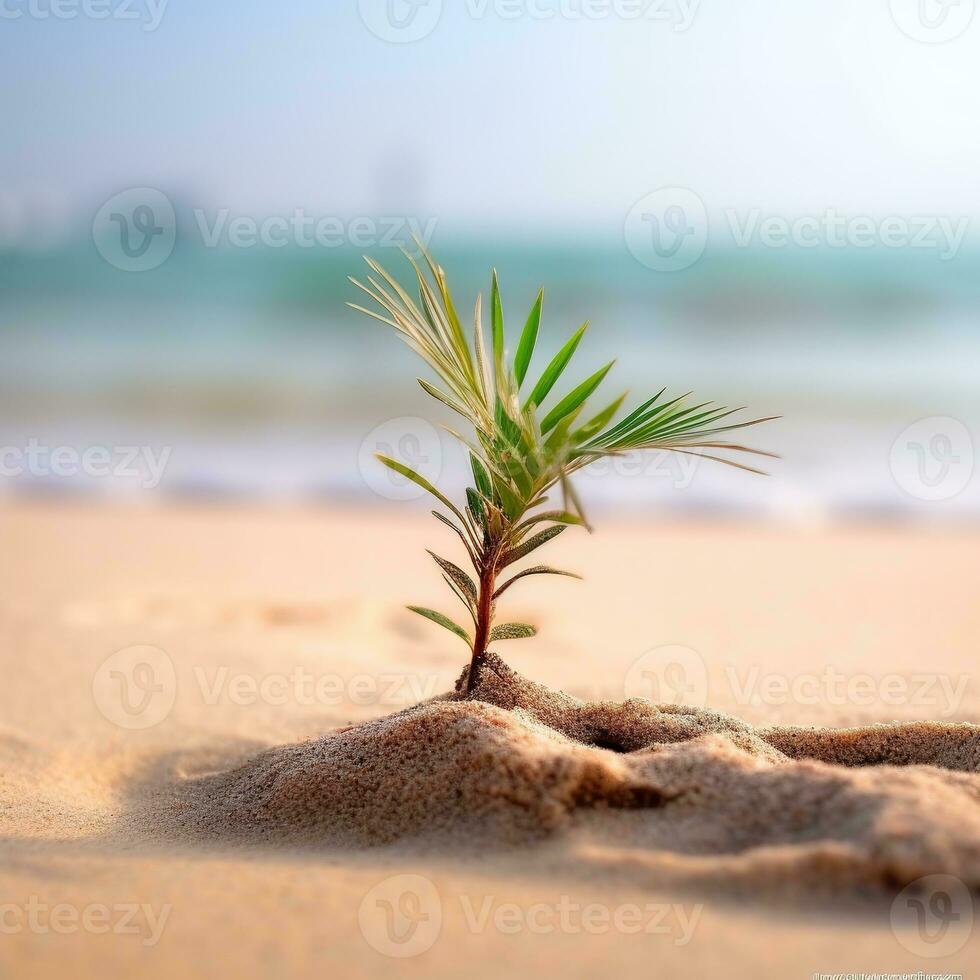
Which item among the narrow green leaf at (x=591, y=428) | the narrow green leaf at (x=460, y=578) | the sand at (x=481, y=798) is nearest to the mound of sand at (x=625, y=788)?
the sand at (x=481, y=798)

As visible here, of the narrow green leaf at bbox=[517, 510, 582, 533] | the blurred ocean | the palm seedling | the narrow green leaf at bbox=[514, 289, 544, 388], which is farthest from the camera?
the blurred ocean

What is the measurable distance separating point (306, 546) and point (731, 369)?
288 inches

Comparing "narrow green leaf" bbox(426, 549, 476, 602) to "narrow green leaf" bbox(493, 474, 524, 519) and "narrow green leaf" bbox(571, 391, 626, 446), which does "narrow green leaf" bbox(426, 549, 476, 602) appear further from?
"narrow green leaf" bbox(571, 391, 626, 446)

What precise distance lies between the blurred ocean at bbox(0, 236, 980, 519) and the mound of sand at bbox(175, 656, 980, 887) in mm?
4476

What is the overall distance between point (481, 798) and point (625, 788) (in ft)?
0.81

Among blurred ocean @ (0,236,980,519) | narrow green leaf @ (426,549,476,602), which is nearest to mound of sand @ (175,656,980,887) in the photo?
narrow green leaf @ (426,549,476,602)

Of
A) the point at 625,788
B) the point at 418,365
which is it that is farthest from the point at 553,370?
the point at 418,365

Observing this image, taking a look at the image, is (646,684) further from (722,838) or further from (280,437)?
(280,437)

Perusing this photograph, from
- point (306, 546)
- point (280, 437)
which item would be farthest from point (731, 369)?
point (306, 546)

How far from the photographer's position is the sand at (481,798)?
50.8 inches

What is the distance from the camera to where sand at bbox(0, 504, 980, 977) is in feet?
4.24

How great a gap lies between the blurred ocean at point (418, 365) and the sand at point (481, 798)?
3.17 meters

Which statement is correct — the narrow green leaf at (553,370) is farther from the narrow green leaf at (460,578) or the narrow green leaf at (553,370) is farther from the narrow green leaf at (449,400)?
the narrow green leaf at (460,578)

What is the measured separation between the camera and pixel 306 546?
218 inches
